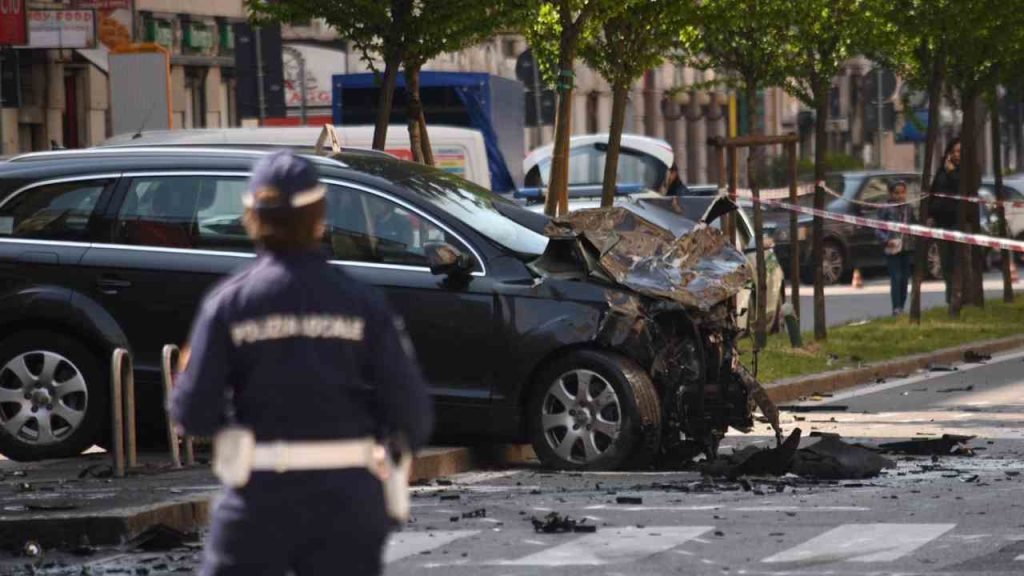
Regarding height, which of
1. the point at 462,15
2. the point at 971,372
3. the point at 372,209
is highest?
the point at 462,15

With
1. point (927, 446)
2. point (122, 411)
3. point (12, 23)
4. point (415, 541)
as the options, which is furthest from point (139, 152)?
point (12, 23)

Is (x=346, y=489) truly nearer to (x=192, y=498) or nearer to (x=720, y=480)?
(x=192, y=498)

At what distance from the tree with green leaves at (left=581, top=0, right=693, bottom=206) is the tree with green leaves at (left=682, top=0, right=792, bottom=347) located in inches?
21.0

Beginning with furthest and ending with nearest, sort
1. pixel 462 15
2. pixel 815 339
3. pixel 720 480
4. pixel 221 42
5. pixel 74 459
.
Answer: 1. pixel 221 42
2. pixel 815 339
3. pixel 462 15
4. pixel 74 459
5. pixel 720 480

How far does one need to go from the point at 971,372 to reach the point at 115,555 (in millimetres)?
12204

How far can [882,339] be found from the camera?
80.2 ft

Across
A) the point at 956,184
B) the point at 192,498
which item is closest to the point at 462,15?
the point at 192,498

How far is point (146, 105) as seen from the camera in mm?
30625

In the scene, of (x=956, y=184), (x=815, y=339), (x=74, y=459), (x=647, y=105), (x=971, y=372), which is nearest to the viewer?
(x=74, y=459)

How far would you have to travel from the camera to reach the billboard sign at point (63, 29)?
33938 mm

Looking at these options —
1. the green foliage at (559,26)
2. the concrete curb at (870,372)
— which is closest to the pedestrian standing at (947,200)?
the concrete curb at (870,372)

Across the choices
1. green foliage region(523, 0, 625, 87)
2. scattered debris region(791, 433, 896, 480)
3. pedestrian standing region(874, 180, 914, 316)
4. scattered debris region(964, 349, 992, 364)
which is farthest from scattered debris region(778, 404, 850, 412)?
pedestrian standing region(874, 180, 914, 316)

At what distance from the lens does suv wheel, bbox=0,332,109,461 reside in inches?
544

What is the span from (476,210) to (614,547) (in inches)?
152
